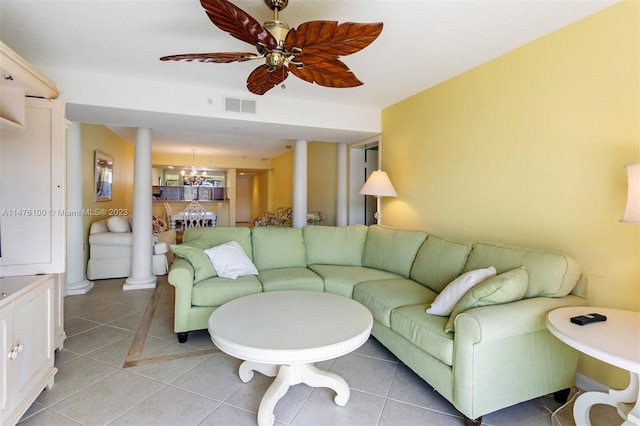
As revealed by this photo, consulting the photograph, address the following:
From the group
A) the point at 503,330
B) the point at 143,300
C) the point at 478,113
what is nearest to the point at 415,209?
the point at 478,113

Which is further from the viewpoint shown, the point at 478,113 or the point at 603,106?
the point at 478,113

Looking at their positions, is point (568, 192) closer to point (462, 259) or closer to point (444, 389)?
point (462, 259)

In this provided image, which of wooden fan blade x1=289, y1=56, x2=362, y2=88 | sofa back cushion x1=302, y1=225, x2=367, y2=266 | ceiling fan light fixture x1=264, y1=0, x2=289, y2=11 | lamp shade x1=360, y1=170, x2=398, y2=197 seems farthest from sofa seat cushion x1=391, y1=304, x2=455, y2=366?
ceiling fan light fixture x1=264, y1=0, x2=289, y2=11

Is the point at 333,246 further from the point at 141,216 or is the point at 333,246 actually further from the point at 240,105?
the point at 141,216

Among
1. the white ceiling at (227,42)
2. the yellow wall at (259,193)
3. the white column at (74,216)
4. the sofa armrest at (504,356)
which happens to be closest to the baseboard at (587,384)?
the sofa armrest at (504,356)

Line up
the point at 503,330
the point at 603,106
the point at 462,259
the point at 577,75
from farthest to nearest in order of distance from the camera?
the point at 462,259, the point at 577,75, the point at 603,106, the point at 503,330

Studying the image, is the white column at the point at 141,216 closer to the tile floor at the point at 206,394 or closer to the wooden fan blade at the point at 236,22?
the tile floor at the point at 206,394

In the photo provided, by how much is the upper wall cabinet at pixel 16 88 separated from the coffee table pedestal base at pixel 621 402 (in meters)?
3.40

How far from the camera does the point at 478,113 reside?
284 centimetres

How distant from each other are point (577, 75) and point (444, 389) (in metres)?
2.23

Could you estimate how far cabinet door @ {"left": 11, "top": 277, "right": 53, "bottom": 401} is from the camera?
1607 mm

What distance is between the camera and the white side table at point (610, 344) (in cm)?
124

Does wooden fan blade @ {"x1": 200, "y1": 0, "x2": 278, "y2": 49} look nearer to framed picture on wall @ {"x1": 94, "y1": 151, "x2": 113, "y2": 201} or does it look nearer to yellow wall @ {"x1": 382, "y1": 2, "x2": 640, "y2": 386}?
yellow wall @ {"x1": 382, "y1": 2, "x2": 640, "y2": 386}

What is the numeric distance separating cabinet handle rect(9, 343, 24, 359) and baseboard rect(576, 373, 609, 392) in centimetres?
333
